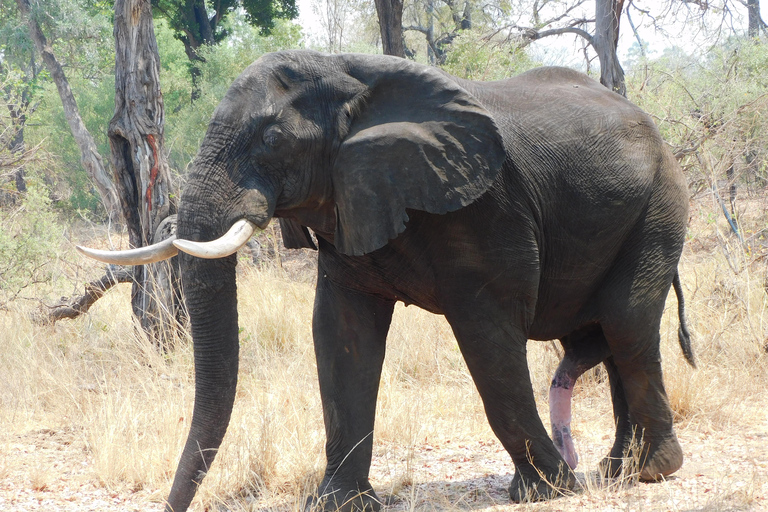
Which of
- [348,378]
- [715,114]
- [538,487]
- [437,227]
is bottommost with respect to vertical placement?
[538,487]

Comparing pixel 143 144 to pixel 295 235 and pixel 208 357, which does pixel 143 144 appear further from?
pixel 208 357

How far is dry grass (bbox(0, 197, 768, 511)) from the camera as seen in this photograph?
180 inches

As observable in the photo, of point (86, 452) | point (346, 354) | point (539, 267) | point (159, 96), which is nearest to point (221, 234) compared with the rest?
point (346, 354)

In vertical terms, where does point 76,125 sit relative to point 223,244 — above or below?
above

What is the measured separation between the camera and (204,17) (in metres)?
24.2

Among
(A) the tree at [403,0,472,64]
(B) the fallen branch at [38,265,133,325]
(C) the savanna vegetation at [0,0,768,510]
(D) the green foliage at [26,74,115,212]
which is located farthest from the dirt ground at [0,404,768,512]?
(A) the tree at [403,0,472,64]

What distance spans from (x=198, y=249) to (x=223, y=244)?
0.55 ft

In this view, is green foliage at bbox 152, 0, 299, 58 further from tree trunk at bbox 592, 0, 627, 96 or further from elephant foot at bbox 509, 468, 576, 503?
elephant foot at bbox 509, 468, 576, 503

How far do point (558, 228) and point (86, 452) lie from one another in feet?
12.0

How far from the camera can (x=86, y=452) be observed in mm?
A: 5625

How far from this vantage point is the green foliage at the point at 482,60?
1323 cm

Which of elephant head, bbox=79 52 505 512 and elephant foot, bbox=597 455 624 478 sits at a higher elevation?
elephant head, bbox=79 52 505 512

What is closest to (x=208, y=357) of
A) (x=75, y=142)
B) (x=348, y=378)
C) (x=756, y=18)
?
(x=348, y=378)

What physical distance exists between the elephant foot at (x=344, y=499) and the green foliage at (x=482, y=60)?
29.0 feet
